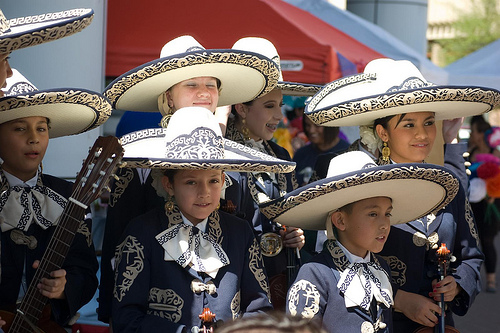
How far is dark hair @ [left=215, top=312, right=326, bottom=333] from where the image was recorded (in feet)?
4.20

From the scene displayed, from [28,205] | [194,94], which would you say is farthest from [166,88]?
[28,205]

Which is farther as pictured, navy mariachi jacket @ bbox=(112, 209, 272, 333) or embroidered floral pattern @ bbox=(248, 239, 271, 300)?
embroidered floral pattern @ bbox=(248, 239, 271, 300)

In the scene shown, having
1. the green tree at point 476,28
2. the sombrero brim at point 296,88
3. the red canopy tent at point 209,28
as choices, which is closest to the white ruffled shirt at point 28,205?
the sombrero brim at point 296,88

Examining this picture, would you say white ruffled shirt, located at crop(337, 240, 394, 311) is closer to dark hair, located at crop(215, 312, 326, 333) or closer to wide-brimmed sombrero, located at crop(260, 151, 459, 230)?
wide-brimmed sombrero, located at crop(260, 151, 459, 230)

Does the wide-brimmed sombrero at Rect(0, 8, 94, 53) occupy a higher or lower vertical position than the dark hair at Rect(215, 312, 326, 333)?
higher

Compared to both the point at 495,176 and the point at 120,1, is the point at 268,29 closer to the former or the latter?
the point at 120,1

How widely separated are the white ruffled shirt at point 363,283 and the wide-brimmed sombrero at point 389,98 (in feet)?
2.66

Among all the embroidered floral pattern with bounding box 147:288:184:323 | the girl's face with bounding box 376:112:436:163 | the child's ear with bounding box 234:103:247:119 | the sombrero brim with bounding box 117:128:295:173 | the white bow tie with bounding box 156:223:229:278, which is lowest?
the embroidered floral pattern with bounding box 147:288:184:323

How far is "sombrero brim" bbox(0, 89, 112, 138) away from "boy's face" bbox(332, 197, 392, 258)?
1256 mm

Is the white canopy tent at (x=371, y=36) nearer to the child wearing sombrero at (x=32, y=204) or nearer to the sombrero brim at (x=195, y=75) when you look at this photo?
the sombrero brim at (x=195, y=75)

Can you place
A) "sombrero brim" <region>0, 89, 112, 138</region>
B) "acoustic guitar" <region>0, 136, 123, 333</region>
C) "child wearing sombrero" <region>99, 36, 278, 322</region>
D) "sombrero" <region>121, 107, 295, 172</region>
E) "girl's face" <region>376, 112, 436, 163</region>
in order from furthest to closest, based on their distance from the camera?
"girl's face" <region>376, 112, 436, 163</region> < "child wearing sombrero" <region>99, 36, 278, 322</region> < "sombrero" <region>121, 107, 295, 172</region> < "sombrero brim" <region>0, 89, 112, 138</region> < "acoustic guitar" <region>0, 136, 123, 333</region>

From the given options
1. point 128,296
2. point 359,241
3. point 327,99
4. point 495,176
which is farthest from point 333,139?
point 128,296

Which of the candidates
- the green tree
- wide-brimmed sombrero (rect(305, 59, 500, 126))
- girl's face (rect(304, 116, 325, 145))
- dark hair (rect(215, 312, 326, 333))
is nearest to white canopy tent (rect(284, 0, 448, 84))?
girl's face (rect(304, 116, 325, 145))

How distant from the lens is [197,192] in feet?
11.3
